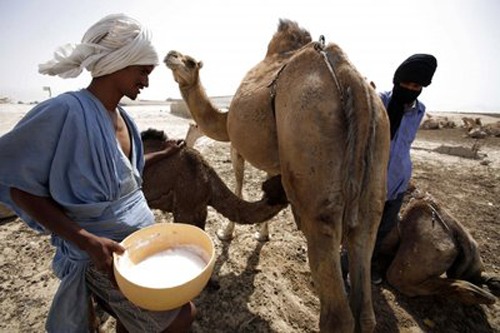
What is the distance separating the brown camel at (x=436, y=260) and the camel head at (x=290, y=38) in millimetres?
2536

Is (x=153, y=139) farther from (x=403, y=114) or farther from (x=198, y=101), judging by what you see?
(x=403, y=114)

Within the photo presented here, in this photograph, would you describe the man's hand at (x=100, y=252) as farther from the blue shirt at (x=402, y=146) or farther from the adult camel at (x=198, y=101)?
the adult camel at (x=198, y=101)

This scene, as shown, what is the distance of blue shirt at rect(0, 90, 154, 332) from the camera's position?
1.50 metres

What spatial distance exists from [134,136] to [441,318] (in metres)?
3.54

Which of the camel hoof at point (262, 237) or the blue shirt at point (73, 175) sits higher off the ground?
the blue shirt at point (73, 175)

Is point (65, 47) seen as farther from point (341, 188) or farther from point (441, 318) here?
point (441, 318)

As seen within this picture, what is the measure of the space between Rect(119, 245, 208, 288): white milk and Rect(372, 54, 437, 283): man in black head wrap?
2494 millimetres

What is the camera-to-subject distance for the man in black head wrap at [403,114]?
3.07 meters

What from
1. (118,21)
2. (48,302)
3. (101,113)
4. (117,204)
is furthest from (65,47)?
(48,302)

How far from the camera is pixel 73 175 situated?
5.23ft

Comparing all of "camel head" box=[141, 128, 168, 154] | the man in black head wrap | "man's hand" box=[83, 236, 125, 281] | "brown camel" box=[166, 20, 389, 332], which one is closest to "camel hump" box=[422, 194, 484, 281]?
the man in black head wrap

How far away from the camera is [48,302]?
3025 mm

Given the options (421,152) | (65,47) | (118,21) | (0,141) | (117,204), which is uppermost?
(118,21)

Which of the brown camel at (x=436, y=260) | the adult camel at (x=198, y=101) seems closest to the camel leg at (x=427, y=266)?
the brown camel at (x=436, y=260)
